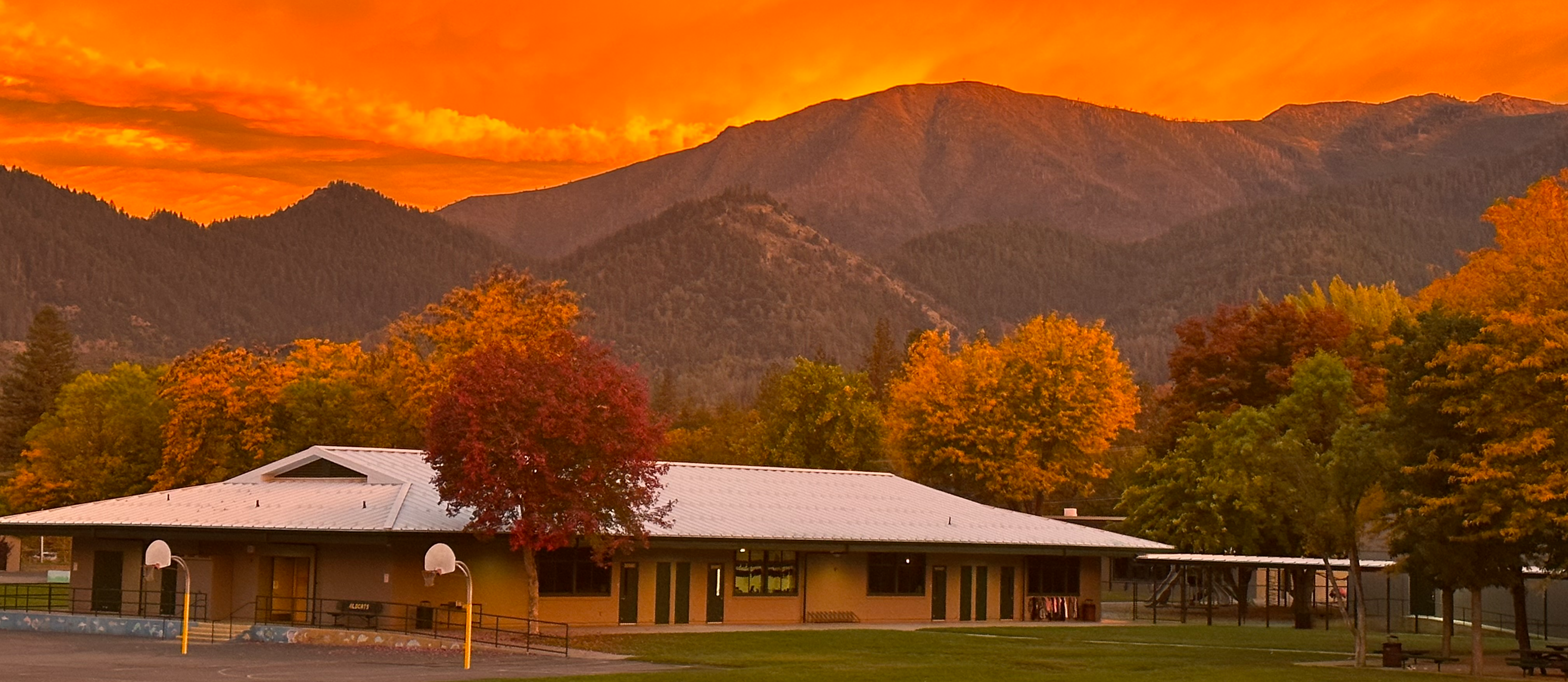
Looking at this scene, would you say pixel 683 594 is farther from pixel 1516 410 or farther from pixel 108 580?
pixel 1516 410

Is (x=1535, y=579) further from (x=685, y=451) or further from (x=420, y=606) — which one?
(x=685, y=451)

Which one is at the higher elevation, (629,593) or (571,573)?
(571,573)

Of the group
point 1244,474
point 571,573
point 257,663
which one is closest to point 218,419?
point 571,573

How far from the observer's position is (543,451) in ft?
154

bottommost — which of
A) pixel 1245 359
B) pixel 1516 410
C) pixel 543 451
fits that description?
pixel 543 451

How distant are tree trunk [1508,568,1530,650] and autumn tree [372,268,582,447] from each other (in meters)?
42.8

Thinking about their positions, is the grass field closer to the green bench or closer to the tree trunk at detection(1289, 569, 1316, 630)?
the green bench

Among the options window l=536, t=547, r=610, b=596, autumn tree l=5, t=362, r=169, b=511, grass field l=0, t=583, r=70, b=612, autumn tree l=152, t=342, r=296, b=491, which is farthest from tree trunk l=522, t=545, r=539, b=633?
autumn tree l=5, t=362, r=169, b=511

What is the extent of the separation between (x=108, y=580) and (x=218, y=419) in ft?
89.4

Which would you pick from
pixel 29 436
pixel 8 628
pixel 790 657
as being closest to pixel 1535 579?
pixel 790 657

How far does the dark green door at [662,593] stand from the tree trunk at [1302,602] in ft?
72.8

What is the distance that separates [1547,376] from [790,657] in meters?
18.0

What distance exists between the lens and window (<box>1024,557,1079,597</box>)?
62031 mm

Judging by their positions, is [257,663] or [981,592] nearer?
[257,663]
